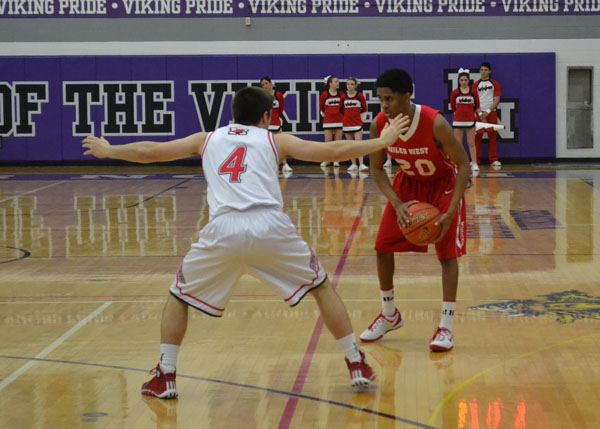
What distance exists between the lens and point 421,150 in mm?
5488

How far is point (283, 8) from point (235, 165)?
641 inches

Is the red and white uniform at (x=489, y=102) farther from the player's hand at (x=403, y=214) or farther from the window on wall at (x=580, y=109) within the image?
the player's hand at (x=403, y=214)

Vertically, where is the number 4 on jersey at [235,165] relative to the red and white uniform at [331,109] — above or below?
below

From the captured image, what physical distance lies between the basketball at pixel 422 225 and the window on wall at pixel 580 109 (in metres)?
16.1

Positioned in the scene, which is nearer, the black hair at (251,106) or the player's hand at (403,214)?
the black hair at (251,106)

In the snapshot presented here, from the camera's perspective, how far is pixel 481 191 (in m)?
14.6

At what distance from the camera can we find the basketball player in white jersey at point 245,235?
14.9 feet

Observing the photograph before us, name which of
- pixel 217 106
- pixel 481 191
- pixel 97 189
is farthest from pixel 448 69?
pixel 97 189

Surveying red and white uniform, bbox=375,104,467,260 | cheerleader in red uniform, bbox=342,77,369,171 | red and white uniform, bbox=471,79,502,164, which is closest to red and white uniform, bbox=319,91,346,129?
cheerleader in red uniform, bbox=342,77,369,171

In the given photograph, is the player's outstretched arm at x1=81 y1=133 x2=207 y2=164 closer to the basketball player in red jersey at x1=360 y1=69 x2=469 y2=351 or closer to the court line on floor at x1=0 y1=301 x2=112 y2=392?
the basketball player in red jersey at x1=360 y1=69 x2=469 y2=351

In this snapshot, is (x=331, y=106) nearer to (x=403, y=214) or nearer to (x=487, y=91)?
(x=487, y=91)

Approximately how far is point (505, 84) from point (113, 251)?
12.8 meters

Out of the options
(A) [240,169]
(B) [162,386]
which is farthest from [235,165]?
Result: (B) [162,386]

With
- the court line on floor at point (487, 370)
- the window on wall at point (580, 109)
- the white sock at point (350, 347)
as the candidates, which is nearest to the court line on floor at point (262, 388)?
the court line on floor at point (487, 370)
